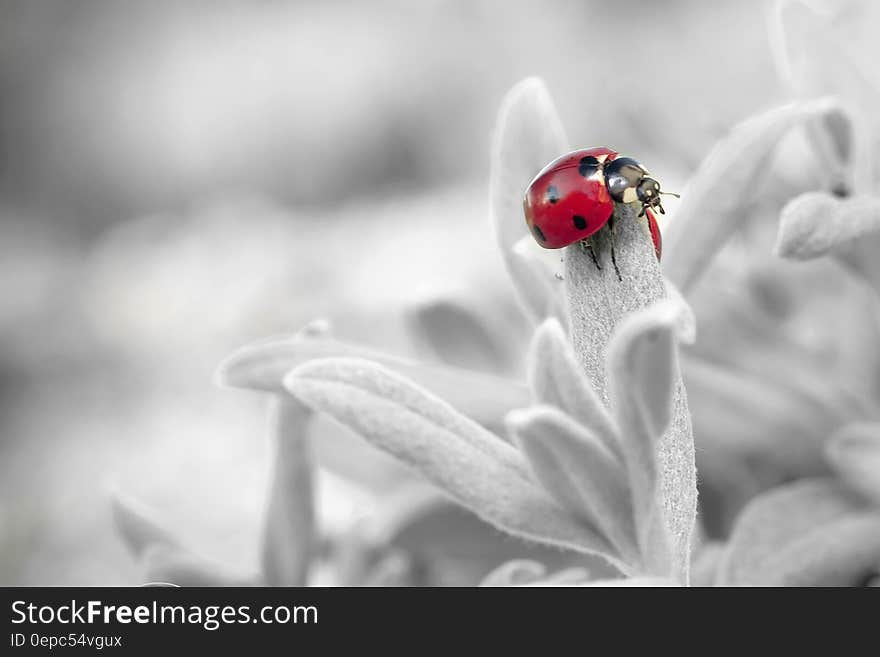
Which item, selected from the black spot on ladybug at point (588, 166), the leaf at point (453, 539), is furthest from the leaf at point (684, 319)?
the leaf at point (453, 539)

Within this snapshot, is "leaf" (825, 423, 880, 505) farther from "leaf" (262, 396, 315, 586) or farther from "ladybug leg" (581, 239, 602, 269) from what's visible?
"leaf" (262, 396, 315, 586)

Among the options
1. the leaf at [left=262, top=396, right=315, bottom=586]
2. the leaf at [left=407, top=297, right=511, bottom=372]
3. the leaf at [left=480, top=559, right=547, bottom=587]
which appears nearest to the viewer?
the leaf at [left=480, top=559, right=547, bottom=587]

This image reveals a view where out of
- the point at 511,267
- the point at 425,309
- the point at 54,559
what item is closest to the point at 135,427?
the point at 54,559

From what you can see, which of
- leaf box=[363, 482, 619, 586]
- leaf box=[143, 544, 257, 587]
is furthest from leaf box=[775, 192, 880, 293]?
leaf box=[143, 544, 257, 587]

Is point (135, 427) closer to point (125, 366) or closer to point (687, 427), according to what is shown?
point (125, 366)

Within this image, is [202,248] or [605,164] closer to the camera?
[605,164]

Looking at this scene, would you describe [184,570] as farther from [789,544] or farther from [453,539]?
[789,544]

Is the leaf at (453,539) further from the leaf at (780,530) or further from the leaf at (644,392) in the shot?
the leaf at (644,392)
